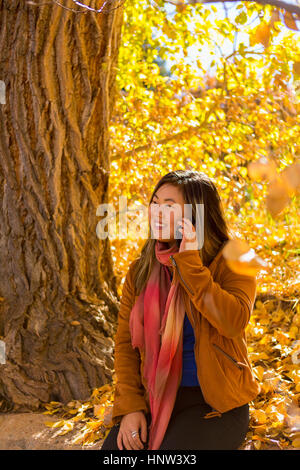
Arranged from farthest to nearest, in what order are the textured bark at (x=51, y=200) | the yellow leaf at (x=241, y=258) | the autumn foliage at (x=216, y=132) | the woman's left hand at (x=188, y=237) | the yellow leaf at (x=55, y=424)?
1. the autumn foliage at (x=216, y=132)
2. the textured bark at (x=51, y=200)
3. the yellow leaf at (x=55, y=424)
4. the woman's left hand at (x=188, y=237)
5. the yellow leaf at (x=241, y=258)

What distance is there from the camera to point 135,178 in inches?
167

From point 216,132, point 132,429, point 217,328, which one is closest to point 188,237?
point 217,328

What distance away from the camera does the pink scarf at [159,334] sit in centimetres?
196

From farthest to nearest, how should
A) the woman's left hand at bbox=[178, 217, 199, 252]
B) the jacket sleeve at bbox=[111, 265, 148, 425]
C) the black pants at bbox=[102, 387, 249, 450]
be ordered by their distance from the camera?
→ the jacket sleeve at bbox=[111, 265, 148, 425] < the woman's left hand at bbox=[178, 217, 199, 252] < the black pants at bbox=[102, 387, 249, 450]

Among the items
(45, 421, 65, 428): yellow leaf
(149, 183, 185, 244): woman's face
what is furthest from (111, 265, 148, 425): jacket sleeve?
(45, 421, 65, 428): yellow leaf

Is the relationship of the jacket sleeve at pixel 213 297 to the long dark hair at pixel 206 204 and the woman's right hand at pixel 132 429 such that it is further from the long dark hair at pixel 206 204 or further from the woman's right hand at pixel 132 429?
the woman's right hand at pixel 132 429

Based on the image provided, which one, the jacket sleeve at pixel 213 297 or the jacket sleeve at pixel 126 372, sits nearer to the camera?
the jacket sleeve at pixel 213 297

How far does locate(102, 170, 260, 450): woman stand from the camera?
6.21ft

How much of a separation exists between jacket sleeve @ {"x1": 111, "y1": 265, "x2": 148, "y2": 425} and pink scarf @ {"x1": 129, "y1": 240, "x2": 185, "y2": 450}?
73mm

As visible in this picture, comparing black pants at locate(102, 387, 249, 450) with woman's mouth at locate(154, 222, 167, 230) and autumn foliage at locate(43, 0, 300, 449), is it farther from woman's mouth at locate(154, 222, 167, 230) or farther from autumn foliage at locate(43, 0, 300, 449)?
autumn foliage at locate(43, 0, 300, 449)

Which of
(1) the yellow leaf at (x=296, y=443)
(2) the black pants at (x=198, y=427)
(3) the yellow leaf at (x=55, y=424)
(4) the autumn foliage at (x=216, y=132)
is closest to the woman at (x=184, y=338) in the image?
(2) the black pants at (x=198, y=427)

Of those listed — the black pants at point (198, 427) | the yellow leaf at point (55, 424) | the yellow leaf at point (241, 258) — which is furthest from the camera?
the yellow leaf at point (55, 424)

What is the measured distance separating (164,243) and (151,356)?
50cm
